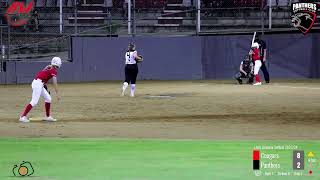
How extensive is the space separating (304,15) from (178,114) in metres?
19.1

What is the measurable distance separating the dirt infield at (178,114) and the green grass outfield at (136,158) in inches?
53.0

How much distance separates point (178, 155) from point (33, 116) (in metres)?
8.09

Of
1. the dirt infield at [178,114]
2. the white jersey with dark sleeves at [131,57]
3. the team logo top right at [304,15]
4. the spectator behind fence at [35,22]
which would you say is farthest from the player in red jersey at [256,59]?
the spectator behind fence at [35,22]

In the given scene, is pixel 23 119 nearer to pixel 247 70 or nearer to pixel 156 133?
pixel 156 133

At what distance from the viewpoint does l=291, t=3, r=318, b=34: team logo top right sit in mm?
34250

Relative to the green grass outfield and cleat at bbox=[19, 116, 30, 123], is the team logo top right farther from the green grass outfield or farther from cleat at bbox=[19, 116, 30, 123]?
the green grass outfield

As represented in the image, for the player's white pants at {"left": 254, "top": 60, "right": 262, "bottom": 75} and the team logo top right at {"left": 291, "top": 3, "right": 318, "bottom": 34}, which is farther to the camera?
the team logo top right at {"left": 291, "top": 3, "right": 318, "bottom": 34}

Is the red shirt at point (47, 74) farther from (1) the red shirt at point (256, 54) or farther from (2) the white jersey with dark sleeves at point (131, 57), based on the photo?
(1) the red shirt at point (256, 54)

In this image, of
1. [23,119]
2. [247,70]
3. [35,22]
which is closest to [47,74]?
[23,119]

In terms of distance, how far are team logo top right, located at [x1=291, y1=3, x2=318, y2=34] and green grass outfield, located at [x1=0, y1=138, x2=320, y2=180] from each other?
23843 millimetres

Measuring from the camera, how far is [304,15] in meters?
34.8

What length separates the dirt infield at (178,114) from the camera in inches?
532
